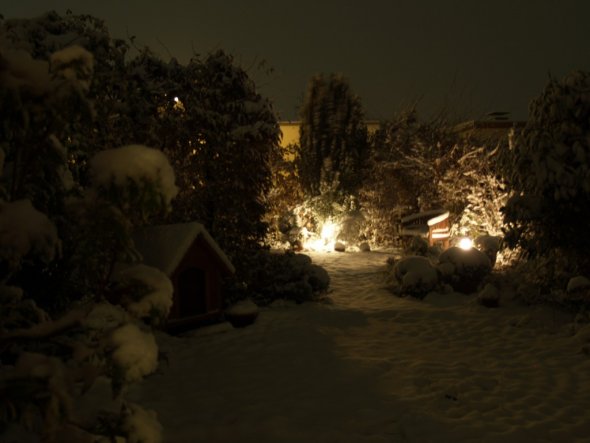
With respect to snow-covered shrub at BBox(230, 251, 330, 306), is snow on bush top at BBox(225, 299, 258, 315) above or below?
below

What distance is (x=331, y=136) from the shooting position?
17891 millimetres

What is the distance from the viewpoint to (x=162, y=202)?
6.63ft

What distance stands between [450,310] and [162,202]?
289 inches

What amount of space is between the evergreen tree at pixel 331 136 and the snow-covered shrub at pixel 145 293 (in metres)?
14.8

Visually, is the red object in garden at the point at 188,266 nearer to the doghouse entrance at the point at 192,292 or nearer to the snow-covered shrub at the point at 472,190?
the doghouse entrance at the point at 192,292

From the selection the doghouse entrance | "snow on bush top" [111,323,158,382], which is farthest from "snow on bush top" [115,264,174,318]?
the doghouse entrance

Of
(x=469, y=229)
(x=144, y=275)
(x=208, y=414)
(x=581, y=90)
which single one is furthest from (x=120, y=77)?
(x=469, y=229)

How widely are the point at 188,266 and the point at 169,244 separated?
0.48m

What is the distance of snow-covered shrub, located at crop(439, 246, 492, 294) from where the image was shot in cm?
940

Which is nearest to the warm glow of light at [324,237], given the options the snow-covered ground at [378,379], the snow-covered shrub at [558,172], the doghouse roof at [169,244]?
the snow-covered ground at [378,379]

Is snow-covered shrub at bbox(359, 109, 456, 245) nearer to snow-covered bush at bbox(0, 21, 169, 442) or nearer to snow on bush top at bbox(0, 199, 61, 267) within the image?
snow-covered bush at bbox(0, 21, 169, 442)

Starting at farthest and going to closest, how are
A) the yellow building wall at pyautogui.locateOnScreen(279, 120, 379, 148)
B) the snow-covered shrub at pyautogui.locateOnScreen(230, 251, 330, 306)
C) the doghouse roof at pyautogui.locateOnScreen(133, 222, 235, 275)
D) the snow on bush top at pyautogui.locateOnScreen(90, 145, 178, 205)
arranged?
the yellow building wall at pyautogui.locateOnScreen(279, 120, 379, 148) → the snow-covered shrub at pyautogui.locateOnScreen(230, 251, 330, 306) → the doghouse roof at pyautogui.locateOnScreen(133, 222, 235, 275) → the snow on bush top at pyautogui.locateOnScreen(90, 145, 178, 205)

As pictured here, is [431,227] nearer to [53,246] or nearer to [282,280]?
[282,280]

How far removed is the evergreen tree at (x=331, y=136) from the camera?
682 inches
